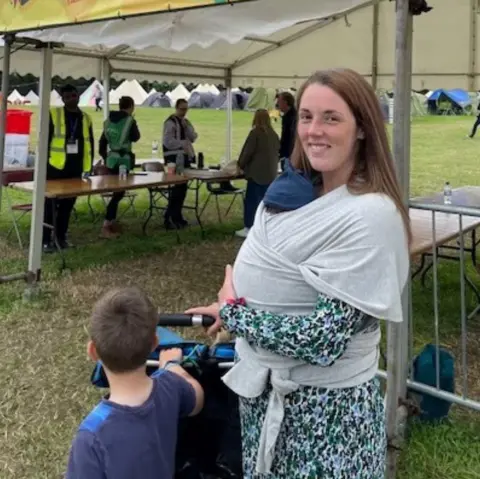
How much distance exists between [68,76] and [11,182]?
2385mm

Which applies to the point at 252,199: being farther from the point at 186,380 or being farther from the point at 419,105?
the point at 419,105

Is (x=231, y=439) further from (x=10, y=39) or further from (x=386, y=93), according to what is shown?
(x=386, y=93)

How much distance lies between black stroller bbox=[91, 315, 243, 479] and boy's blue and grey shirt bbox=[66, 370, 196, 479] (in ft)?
0.56

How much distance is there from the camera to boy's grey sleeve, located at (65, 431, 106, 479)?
1.53 m

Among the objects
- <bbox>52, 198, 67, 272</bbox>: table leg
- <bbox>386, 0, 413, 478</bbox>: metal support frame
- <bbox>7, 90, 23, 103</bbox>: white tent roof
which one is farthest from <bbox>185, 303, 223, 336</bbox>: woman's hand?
<bbox>7, 90, 23, 103</bbox>: white tent roof

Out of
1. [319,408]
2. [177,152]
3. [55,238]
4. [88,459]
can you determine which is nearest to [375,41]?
[177,152]

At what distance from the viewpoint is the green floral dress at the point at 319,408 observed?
140 centimetres

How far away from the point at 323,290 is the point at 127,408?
580 mm

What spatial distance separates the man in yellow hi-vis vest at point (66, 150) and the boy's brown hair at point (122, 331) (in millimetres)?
5654

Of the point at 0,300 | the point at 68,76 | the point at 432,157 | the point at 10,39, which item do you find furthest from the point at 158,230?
the point at 432,157

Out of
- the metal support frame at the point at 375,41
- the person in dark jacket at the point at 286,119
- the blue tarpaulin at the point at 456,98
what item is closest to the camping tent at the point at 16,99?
the blue tarpaulin at the point at 456,98

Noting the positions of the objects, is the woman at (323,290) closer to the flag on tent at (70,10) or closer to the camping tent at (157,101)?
the flag on tent at (70,10)

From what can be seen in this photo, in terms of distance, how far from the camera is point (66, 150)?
7402 millimetres

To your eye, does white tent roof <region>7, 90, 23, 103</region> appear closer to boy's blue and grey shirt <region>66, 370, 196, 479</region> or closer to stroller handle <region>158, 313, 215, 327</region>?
stroller handle <region>158, 313, 215, 327</region>
